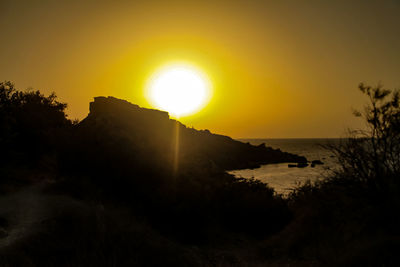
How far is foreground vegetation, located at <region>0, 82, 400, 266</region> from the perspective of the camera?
9188 millimetres

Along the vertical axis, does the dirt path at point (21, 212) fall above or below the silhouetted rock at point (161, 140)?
below

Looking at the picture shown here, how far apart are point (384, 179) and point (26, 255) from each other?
14.2 m

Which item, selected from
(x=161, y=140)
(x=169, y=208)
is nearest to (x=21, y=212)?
(x=169, y=208)

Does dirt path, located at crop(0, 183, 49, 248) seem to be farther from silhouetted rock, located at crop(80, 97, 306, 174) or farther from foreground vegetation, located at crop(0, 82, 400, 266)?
silhouetted rock, located at crop(80, 97, 306, 174)

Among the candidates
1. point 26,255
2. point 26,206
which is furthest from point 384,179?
point 26,206

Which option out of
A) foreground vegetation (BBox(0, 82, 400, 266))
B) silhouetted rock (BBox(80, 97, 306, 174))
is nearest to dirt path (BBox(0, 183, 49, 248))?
foreground vegetation (BBox(0, 82, 400, 266))

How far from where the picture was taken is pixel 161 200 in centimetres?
1595

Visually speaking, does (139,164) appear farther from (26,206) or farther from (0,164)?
(0,164)

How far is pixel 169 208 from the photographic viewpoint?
15500 mm

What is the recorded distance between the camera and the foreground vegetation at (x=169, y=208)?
919 cm

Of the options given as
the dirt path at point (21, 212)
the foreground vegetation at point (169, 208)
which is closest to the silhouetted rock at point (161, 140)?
the foreground vegetation at point (169, 208)

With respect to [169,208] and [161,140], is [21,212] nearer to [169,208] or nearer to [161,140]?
[169,208]

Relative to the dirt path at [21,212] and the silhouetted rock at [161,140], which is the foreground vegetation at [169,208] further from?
the silhouetted rock at [161,140]

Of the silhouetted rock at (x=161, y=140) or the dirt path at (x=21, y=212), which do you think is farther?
the silhouetted rock at (x=161, y=140)
